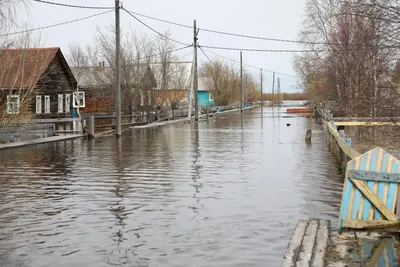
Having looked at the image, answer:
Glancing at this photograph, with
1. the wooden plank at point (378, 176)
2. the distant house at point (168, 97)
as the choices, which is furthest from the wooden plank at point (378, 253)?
the distant house at point (168, 97)

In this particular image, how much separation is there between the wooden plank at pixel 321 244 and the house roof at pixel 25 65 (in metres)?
18.0

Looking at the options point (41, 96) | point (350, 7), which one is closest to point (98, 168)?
point (350, 7)

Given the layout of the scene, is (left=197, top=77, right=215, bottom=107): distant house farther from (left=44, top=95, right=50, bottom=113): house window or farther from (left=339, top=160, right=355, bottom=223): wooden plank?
(left=339, top=160, right=355, bottom=223): wooden plank

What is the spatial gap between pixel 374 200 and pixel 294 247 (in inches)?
62.8

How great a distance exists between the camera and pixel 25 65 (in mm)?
32594

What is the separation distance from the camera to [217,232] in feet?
24.1

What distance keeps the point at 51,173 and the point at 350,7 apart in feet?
26.2

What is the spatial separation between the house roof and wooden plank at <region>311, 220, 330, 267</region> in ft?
59.1

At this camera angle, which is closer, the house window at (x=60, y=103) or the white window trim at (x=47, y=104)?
the white window trim at (x=47, y=104)

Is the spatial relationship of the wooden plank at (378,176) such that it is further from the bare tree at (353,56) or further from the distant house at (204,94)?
the distant house at (204,94)

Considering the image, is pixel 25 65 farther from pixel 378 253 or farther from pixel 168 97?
pixel 378 253

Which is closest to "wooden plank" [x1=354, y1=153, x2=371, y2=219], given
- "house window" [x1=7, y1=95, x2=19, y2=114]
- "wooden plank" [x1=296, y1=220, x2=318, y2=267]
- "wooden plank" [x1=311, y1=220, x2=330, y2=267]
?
"wooden plank" [x1=311, y1=220, x2=330, y2=267]

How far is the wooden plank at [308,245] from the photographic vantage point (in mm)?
5434

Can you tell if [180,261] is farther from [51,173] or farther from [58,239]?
[51,173]
